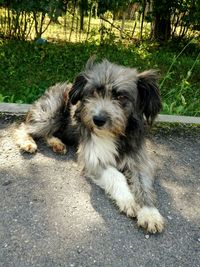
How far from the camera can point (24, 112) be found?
18.7 ft

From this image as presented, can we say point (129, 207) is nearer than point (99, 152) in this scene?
Yes

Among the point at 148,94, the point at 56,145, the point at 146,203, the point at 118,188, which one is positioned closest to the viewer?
the point at 146,203

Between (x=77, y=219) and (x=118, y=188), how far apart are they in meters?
0.51

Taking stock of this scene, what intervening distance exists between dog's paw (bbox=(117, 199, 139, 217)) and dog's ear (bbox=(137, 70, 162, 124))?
94cm

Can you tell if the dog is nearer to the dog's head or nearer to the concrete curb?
the dog's head

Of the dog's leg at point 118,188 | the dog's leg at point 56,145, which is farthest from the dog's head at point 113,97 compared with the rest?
the dog's leg at point 56,145

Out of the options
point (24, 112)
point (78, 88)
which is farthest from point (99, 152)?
point (24, 112)

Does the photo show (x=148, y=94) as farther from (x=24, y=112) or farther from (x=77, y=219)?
(x=24, y=112)

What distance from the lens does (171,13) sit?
1075cm

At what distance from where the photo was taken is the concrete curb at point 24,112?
18.6 ft

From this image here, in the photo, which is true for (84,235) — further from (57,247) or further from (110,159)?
(110,159)

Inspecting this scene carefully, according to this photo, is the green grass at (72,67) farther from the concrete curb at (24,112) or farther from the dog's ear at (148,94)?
the dog's ear at (148,94)

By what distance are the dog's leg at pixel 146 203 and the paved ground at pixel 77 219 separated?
8 centimetres

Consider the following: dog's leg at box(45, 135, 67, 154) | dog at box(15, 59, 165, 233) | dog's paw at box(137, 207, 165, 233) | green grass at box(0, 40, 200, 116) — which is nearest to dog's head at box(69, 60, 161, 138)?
dog at box(15, 59, 165, 233)
